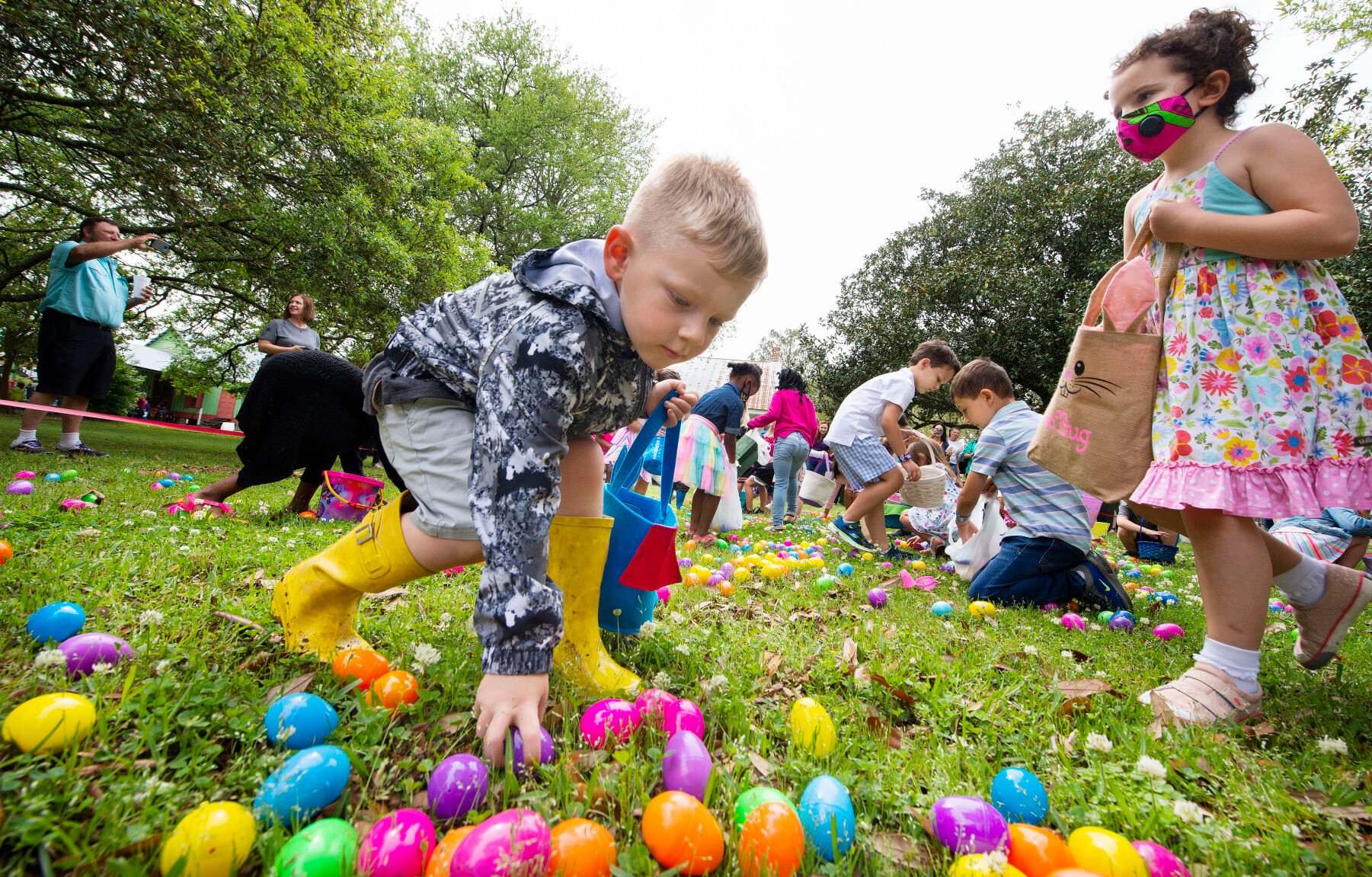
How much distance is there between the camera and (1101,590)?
12.7 ft

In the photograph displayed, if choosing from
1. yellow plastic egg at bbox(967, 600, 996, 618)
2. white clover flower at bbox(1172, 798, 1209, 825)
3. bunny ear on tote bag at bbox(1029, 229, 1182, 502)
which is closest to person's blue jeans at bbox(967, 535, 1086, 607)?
yellow plastic egg at bbox(967, 600, 996, 618)

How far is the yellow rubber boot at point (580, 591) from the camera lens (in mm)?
1871

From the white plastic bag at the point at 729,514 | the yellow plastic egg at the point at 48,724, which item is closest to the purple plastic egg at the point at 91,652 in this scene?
the yellow plastic egg at the point at 48,724

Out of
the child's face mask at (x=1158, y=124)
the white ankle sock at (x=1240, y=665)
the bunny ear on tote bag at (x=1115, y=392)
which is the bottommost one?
the white ankle sock at (x=1240, y=665)

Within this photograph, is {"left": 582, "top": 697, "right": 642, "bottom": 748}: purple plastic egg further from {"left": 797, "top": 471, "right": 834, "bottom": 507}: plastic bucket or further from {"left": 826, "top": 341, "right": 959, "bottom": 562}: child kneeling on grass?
{"left": 797, "top": 471, "right": 834, "bottom": 507}: plastic bucket

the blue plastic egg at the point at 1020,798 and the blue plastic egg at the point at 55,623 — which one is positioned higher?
the blue plastic egg at the point at 1020,798

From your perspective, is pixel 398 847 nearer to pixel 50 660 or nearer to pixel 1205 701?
pixel 50 660

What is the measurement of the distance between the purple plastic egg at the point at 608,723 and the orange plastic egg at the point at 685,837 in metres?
0.34

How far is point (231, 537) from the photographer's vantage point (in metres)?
3.23

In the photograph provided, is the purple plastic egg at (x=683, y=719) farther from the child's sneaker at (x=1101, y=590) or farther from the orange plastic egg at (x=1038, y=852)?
the child's sneaker at (x=1101, y=590)

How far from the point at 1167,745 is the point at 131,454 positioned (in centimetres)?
1016

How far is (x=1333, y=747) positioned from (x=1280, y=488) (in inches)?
27.3

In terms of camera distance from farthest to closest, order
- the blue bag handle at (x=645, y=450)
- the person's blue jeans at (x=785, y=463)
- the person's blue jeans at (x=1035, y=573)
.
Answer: the person's blue jeans at (x=785, y=463), the person's blue jeans at (x=1035, y=573), the blue bag handle at (x=645, y=450)

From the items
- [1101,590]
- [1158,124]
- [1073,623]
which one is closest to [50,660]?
[1158,124]
